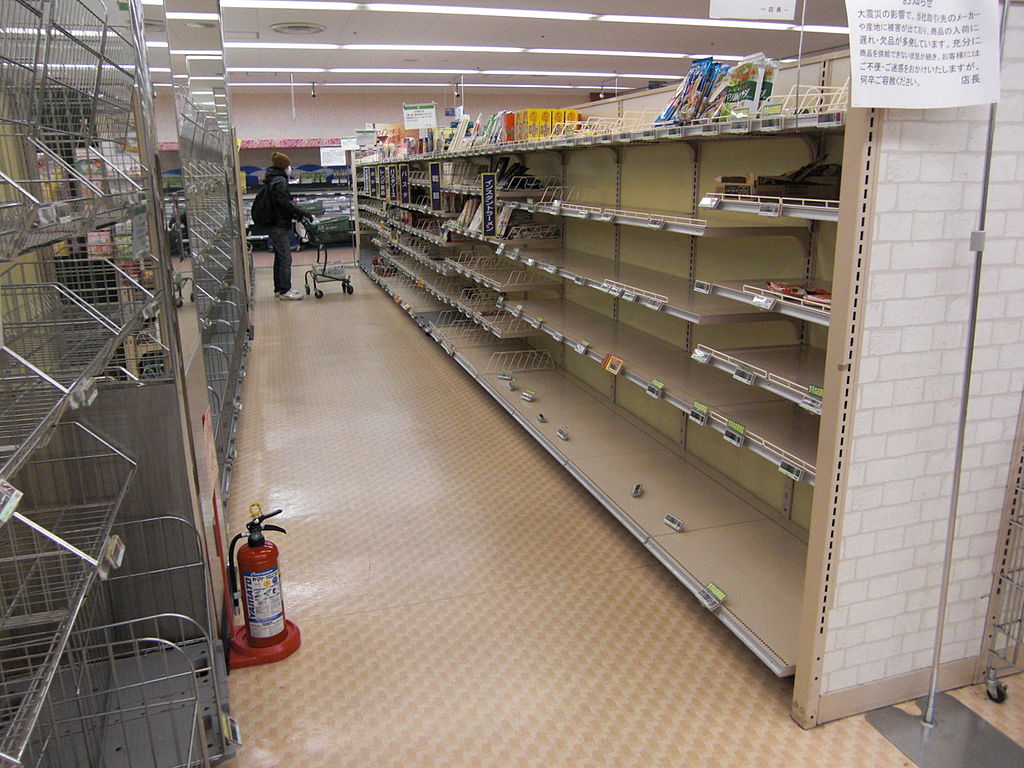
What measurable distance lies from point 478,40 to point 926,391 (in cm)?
1158

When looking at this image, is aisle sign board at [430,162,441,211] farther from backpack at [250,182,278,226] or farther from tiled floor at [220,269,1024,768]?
tiled floor at [220,269,1024,768]

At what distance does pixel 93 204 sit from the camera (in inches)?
70.5

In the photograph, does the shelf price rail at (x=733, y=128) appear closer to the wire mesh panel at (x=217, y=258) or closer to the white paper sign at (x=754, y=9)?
the white paper sign at (x=754, y=9)

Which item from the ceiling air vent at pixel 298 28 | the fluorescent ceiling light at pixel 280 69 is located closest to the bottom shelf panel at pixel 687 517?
the ceiling air vent at pixel 298 28

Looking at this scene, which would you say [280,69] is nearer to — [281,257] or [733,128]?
[281,257]

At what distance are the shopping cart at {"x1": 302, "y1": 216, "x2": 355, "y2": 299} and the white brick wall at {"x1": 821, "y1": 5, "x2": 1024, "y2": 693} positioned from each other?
853 cm

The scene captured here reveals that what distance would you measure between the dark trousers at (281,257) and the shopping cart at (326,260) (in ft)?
0.90

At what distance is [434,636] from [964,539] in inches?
69.0

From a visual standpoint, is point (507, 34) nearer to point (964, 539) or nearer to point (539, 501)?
point (539, 501)

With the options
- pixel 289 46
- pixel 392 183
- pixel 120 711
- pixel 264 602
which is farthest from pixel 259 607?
pixel 289 46

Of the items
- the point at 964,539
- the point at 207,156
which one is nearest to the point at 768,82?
the point at 964,539

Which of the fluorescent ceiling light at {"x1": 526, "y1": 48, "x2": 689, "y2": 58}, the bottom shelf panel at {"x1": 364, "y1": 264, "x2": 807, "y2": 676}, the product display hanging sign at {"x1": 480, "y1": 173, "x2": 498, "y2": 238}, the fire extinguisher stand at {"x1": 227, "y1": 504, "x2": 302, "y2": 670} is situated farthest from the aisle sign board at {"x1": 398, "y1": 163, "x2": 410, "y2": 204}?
the fire extinguisher stand at {"x1": 227, "y1": 504, "x2": 302, "y2": 670}

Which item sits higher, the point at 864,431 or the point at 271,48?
the point at 271,48

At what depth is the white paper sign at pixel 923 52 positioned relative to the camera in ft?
5.94
